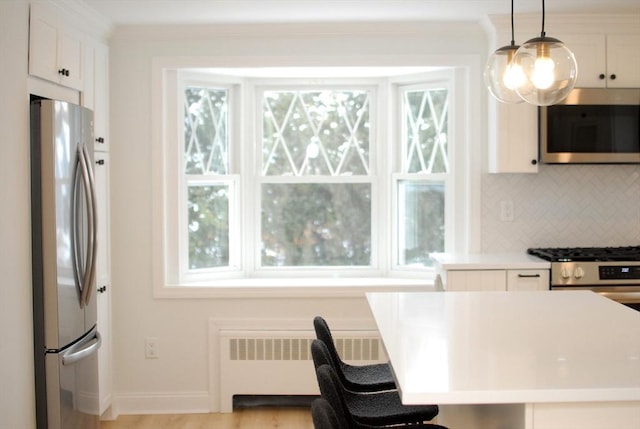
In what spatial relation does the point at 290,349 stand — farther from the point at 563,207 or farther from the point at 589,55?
the point at 589,55

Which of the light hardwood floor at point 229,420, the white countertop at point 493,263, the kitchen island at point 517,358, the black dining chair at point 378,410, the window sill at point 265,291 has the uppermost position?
the white countertop at point 493,263

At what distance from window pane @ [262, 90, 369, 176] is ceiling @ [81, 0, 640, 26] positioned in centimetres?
74

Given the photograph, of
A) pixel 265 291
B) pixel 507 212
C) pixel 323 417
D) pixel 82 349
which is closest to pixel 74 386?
pixel 82 349

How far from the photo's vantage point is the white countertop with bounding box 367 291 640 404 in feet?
6.30

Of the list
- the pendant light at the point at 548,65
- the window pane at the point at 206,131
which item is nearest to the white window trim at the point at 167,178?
the window pane at the point at 206,131

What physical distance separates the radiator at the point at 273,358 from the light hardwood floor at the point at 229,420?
112 mm

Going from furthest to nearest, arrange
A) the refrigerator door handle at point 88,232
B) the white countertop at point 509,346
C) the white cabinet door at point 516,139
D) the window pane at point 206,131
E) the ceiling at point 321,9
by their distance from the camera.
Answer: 1. the window pane at point 206,131
2. the white cabinet door at point 516,139
3. the ceiling at point 321,9
4. the refrigerator door handle at point 88,232
5. the white countertop at point 509,346

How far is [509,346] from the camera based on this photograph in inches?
94.1

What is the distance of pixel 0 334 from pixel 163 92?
205 cm

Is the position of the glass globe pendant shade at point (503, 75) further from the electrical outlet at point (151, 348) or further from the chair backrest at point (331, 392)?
the electrical outlet at point (151, 348)

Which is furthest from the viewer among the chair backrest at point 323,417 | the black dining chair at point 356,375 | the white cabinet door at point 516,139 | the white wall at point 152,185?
the white wall at point 152,185

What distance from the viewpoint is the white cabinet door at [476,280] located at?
4199mm

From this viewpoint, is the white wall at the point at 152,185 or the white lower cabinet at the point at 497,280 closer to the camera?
the white lower cabinet at the point at 497,280

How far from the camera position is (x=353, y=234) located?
16.9 feet
